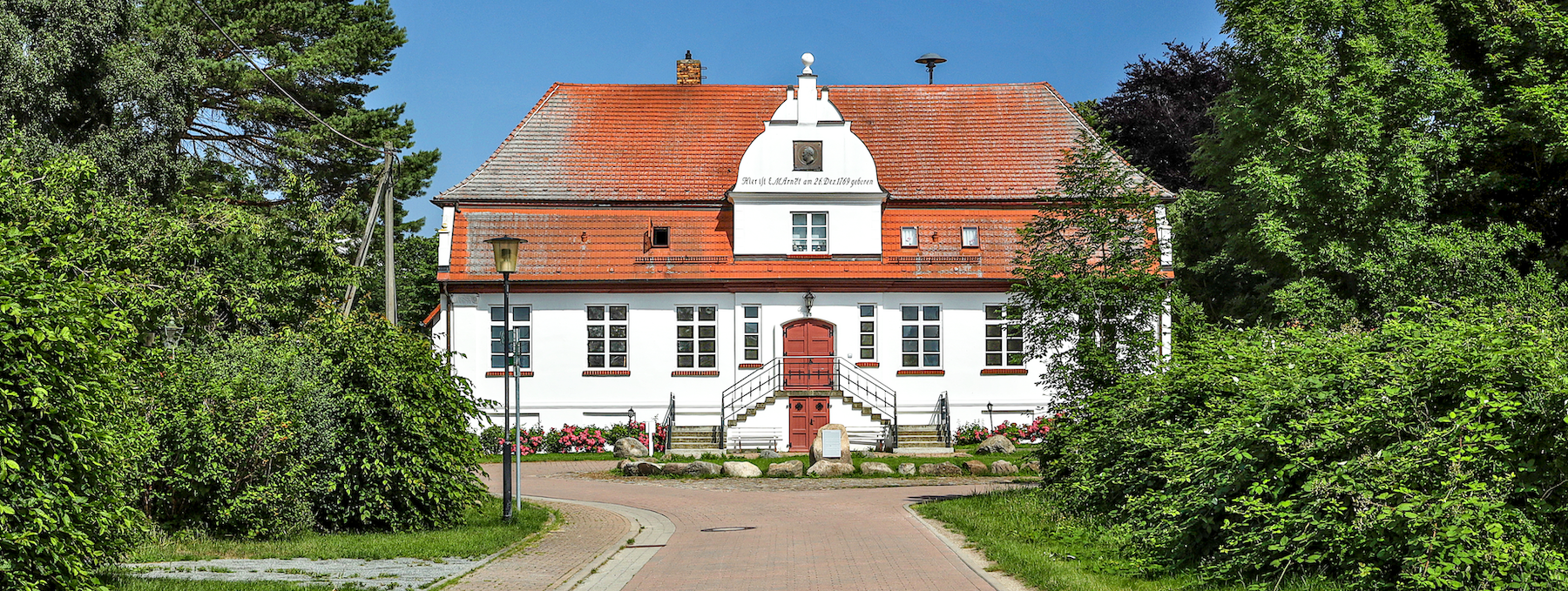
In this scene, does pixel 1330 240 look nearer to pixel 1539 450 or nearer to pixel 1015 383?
pixel 1015 383

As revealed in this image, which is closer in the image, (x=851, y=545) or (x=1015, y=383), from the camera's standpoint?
(x=851, y=545)

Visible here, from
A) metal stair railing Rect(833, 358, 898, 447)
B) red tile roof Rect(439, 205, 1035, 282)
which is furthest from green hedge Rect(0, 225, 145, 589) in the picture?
metal stair railing Rect(833, 358, 898, 447)

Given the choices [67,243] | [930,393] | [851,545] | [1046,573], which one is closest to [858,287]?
[930,393]

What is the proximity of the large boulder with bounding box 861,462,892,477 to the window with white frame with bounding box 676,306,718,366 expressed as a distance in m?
8.71

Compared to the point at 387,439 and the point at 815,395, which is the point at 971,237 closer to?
the point at 815,395

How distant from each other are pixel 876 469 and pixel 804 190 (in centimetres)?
1041

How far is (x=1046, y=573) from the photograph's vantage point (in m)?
11.4

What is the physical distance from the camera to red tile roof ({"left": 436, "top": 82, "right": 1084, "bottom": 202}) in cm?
3597

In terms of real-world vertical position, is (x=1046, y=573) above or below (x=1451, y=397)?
below

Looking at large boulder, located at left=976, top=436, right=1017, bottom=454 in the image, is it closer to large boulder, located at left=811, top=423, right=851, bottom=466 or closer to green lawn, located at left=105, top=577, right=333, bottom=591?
large boulder, located at left=811, top=423, right=851, bottom=466

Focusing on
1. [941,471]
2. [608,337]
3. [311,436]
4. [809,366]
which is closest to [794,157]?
[809,366]

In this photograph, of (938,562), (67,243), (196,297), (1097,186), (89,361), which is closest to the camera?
(89,361)

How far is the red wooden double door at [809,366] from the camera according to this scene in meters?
33.6

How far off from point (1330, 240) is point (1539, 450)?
2127 centimetres
